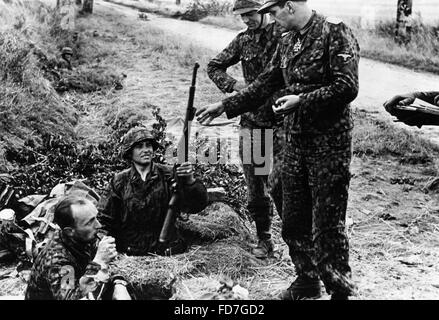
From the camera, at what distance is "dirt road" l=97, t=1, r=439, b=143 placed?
996cm

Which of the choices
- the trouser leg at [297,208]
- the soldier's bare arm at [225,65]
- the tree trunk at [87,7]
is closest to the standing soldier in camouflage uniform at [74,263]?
the trouser leg at [297,208]

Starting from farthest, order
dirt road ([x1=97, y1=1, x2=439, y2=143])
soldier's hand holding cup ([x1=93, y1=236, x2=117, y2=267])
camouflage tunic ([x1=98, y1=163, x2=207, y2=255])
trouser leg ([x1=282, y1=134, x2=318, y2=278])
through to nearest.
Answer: dirt road ([x1=97, y1=1, x2=439, y2=143]), camouflage tunic ([x1=98, y1=163, x2=207, y2=255]), trouser leg ([x1=282, y1=134, x2=318, y2=278]), soldier's hand holding cup ([x1=93, y1=236, x2=117, y2=267])

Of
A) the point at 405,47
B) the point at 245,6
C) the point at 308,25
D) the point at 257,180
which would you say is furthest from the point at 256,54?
the point at 405,47

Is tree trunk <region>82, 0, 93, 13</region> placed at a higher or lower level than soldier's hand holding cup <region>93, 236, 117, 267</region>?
higher

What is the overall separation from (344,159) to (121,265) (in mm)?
1850

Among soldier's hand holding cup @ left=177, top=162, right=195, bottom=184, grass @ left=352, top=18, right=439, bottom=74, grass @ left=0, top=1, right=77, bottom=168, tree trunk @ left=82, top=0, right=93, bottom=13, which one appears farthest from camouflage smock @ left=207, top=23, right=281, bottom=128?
tree trunk @ left=82, top=0, right=93, bottom=13

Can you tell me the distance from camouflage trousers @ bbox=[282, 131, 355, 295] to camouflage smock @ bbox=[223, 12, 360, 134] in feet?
0.31

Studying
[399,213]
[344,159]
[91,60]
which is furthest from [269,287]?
[91,60]

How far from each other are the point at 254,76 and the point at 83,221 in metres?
2.18

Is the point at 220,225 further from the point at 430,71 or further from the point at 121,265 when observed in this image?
the point at 430,71

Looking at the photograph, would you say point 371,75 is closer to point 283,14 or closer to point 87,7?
point 87,7

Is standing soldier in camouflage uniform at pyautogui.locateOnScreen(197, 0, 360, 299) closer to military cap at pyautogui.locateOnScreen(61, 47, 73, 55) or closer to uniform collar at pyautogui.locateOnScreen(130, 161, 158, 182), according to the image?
uniform collar at pyautogui.locateOnScreen(130, 161, 158, 182)

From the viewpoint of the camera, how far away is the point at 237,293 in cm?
393

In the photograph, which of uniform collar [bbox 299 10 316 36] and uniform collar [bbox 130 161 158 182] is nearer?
uniform collar [bbox 299 10 316 36]
